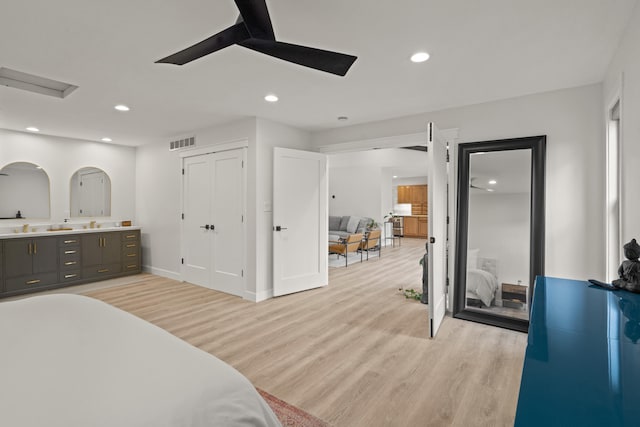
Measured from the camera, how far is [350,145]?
471 centimetres

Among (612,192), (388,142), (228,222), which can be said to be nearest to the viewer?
(612,192)

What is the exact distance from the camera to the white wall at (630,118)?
6.17ft

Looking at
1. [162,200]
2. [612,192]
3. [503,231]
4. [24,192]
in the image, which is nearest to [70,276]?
[24,192]

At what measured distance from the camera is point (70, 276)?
5.18 meters

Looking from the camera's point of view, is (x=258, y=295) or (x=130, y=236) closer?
(x=258, y=295)

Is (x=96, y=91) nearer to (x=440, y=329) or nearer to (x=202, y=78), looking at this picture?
(x=202, y=78)

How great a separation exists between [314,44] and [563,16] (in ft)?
5.18

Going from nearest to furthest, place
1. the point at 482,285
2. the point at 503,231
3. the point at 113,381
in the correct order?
the point at 113,381 < the point at 503,231 < the point at 482,285

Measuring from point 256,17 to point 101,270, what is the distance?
5.64 meters

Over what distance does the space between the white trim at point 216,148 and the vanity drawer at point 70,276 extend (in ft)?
8.34

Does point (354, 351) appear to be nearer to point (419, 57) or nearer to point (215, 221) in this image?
point (419, 57)

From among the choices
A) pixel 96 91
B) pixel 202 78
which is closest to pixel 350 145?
pixel 202 78

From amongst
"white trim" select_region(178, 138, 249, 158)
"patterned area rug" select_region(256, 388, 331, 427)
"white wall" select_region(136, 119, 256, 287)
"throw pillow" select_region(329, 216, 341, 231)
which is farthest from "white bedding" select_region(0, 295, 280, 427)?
"throw pillow" select_region(329, 216, 341, 231)

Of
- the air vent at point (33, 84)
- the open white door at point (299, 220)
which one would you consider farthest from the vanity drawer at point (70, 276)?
the open white door at point (299, 220)
